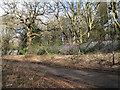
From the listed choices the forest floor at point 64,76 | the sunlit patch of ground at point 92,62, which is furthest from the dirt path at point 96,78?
the sunlit patch of ground at point 92,62

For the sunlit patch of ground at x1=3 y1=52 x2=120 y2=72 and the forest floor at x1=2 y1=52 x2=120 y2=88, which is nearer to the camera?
the forest floor at x1=2 y1=52 x2=120 y2=88

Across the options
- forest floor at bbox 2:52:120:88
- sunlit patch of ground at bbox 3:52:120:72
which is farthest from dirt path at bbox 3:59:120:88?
sunlit patch of ground at bbox 3:52:120:72

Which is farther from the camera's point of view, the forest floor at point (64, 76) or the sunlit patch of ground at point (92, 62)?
the sunlit patch of ground at point (92, 62)

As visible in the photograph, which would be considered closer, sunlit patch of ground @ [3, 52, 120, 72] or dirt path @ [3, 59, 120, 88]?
dirt path @ [3, 59, 120, 88]

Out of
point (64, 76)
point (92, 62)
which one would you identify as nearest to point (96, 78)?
point (64, 76)

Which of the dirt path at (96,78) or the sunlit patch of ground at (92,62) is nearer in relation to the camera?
the dirt path at (96,78)

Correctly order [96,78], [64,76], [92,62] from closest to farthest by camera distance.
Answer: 1. [96,78]
2. [64,76]
3. [92,62]

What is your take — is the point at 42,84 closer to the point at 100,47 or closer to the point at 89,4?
the point at 100,47

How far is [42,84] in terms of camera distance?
509 cm

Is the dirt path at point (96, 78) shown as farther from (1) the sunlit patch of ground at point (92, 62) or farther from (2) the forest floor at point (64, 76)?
(1) the sunlit patch of ground at point (92, 62)

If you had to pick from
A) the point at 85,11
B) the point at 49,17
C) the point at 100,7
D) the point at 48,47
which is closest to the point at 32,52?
the point at 48,47

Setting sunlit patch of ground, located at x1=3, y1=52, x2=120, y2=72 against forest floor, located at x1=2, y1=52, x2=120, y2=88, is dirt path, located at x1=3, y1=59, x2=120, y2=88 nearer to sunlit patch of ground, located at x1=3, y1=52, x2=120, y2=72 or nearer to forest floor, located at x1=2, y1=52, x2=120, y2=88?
forest floor, located at x1=2, y1=52, x2=120, y2=88

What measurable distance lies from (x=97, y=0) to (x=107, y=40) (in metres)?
6.50

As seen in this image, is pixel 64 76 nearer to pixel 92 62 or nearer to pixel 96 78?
pixel 96 78
